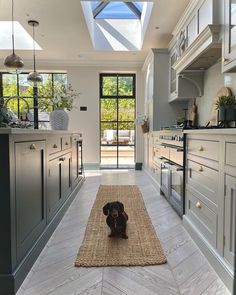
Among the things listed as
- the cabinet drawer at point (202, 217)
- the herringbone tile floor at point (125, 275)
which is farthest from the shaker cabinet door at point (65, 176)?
the cabinet drawer at point (202, 217)

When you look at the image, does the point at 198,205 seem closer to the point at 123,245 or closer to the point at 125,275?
the point at 123,245

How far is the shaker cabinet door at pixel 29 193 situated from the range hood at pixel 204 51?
6.14 feet

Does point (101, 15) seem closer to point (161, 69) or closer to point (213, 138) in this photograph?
point (161, 69)

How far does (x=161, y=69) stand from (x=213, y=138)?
132 inches

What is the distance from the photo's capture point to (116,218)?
7.31 ft

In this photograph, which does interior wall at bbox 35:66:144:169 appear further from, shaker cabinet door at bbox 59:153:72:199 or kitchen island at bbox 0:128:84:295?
kitchen island at bbox 0:128:84:295

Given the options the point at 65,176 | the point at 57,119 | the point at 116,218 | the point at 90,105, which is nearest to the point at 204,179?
the point at 116,218

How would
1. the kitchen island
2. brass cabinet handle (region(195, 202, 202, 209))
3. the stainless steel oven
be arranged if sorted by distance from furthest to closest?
1. the stainless steel oven
2. brass cabinet handle (region(195, 202, 202, 209))
3. the kitchen island

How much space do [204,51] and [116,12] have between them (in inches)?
127

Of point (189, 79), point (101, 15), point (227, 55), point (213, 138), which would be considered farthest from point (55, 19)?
point (213, 138)

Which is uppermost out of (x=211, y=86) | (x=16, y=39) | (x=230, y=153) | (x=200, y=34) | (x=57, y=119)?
(x=16, y=39)

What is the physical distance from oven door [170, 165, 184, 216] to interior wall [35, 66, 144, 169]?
147 inches

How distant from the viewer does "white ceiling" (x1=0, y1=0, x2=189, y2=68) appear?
141 inches

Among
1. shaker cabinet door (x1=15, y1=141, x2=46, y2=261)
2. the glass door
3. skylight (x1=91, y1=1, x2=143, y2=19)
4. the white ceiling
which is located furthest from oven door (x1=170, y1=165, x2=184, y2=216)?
the glass door
